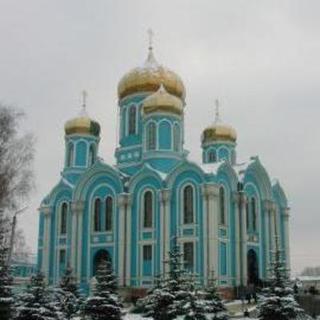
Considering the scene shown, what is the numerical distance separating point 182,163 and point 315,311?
451 inches

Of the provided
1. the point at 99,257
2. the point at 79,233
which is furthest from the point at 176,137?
the point at 99,257

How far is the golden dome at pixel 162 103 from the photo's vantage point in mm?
37531

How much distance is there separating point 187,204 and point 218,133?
34.7ft

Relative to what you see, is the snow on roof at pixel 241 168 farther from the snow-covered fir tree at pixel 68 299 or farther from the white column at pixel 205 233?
the snow-covered fir tree at pixel 68 299

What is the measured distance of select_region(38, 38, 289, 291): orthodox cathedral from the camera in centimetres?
3388

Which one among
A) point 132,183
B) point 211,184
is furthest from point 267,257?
point 132,183

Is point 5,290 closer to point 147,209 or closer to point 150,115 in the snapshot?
point 147,209

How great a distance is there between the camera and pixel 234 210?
35312 millimetres

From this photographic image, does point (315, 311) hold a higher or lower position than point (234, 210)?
lower

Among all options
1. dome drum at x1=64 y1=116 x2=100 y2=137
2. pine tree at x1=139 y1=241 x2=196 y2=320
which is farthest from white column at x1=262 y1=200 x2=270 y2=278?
pine tree at x1=139 y1=241 x2=196 y2=320

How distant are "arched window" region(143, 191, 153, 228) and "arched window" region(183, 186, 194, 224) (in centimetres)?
218

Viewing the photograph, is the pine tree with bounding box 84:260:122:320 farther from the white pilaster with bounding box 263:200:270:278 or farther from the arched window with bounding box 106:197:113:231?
the white pilaster with bounding box 263:200:270:278

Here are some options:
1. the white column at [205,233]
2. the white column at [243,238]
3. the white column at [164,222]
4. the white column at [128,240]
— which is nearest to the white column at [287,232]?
the white column at [243,238]

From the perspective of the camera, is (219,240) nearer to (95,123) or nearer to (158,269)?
(158,269)
